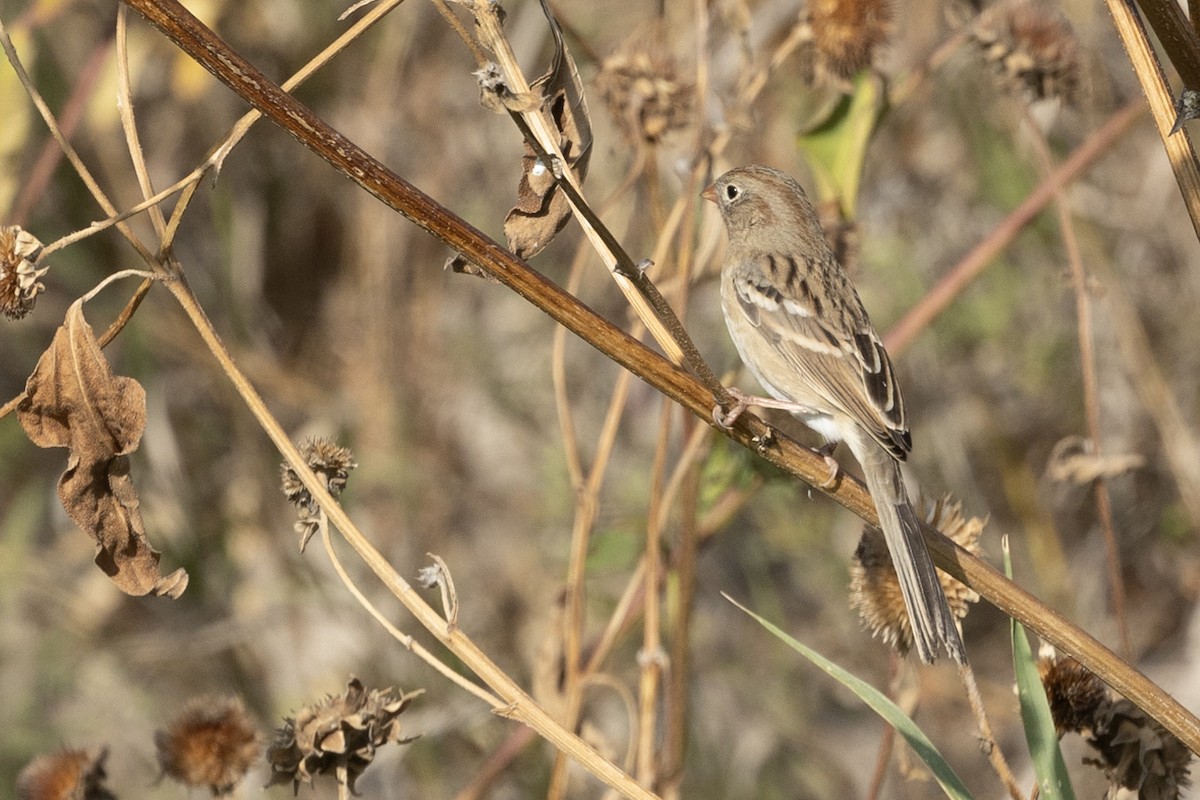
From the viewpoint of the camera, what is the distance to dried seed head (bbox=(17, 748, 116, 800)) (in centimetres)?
223

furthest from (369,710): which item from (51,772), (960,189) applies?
(960,189)

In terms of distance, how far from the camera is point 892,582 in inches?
93.0

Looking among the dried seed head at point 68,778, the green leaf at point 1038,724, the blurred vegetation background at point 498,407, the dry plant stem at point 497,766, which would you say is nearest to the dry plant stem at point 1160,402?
the blurred vegetation background at point 498,407

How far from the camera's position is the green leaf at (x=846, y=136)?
3.10m

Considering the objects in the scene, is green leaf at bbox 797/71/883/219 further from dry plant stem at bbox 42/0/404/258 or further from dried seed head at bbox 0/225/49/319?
dried seed head at bbox 0/225/49/319

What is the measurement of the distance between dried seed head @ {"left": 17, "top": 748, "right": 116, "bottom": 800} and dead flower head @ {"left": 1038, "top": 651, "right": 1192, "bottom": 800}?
1.64 m

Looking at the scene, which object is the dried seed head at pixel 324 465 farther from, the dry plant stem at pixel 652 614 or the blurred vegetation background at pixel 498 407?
the blurred vegetation background at pixel 498 407

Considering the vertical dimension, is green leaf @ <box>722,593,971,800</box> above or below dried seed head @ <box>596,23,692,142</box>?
below

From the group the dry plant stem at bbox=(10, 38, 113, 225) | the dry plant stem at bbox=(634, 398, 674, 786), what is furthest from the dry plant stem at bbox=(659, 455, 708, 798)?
the dry plant stem at bbox=(10, 38, 113, 225)

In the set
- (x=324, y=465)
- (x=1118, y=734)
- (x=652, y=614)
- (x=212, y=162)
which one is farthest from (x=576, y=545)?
(x=212, y=162)

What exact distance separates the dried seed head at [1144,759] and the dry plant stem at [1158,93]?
2.42ft

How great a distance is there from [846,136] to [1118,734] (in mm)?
1673

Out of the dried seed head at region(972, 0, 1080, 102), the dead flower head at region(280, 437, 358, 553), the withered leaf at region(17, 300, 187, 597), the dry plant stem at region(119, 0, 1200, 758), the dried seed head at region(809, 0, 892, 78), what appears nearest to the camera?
the dry plant stem at region(119, 0, 1200, 758)

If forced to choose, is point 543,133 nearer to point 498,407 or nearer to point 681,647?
point 681,647
